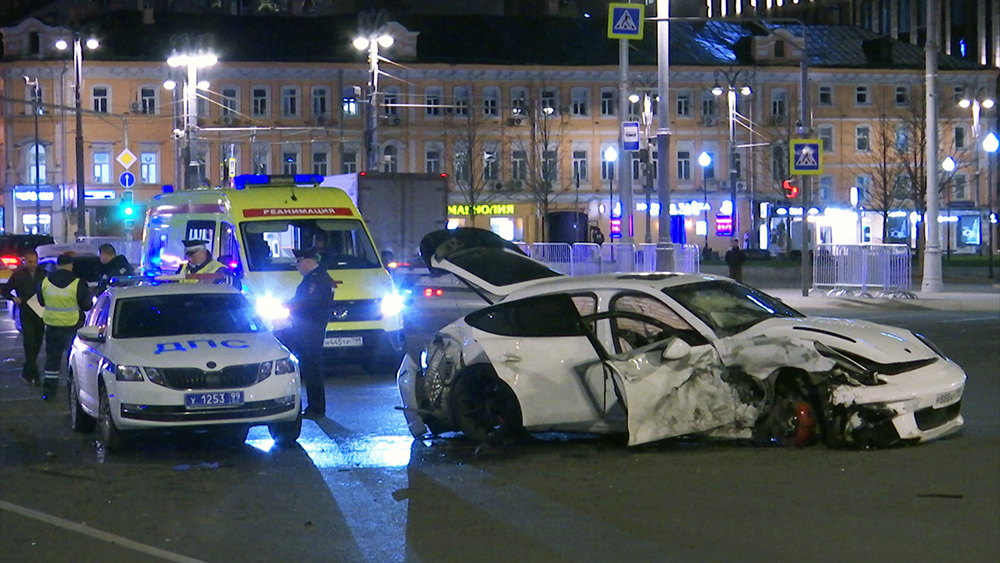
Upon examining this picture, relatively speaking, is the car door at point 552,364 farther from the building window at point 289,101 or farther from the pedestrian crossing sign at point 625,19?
the building window at point 289,101

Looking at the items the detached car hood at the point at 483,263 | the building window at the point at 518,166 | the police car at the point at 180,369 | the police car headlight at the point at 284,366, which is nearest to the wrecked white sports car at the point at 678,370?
the detached car hood at the point at 483,263

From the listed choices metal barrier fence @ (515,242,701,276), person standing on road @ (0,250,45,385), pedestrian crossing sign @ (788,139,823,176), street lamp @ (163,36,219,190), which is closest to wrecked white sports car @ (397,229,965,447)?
person standing on road @ (0,250,45,385)

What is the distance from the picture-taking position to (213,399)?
37.0 feet

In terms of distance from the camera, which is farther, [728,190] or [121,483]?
[728,190]

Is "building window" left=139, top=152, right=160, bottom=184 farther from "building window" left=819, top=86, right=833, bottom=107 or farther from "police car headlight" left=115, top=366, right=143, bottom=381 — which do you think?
"police car headlight" left=115, top=366, right=143, bottom=381

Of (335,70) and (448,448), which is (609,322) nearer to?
(448,448)

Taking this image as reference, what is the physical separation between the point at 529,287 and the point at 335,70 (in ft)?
198

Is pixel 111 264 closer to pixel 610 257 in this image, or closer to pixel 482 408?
pixel 482 408

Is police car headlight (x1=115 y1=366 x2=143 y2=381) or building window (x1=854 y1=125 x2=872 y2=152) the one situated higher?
building window (x1=854 y1=125 x2=872 y2=152)

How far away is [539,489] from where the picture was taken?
385 inches

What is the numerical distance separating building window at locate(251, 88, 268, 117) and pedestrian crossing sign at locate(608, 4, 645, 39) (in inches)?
1867

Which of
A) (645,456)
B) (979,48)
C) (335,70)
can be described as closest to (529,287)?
(645,456)

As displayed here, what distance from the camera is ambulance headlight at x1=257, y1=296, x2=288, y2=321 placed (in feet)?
54.6

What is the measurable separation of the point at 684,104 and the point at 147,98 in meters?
29.4
